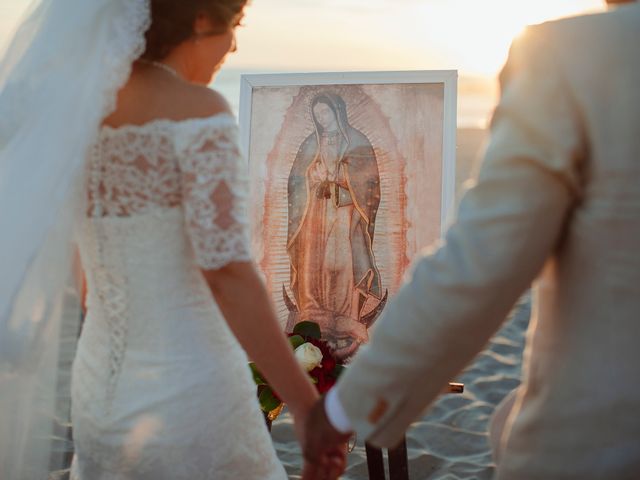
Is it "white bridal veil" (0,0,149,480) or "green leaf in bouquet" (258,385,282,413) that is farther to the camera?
"green leaf in bouquet" (258,385,282,413)

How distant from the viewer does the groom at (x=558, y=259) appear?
1202mm

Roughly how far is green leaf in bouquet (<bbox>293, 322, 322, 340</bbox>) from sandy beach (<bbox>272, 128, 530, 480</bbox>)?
0.70 m

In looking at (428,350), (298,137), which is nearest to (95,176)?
(428,350)

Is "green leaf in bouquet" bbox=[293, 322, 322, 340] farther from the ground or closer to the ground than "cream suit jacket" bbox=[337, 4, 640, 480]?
closer to the ground

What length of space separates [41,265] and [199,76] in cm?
52

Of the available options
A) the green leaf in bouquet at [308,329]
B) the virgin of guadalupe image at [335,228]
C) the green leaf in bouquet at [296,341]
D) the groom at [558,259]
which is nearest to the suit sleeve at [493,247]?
the groom at [558,259]

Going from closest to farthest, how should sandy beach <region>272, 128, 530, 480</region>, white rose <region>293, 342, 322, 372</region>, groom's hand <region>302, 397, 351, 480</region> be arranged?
1. groom's hand <region>302, 397, 351, 480</region>
2. white rose <region>293, 342, 322, 372</region>
3. sandy beach <region>272, 128, 530, 480</region>

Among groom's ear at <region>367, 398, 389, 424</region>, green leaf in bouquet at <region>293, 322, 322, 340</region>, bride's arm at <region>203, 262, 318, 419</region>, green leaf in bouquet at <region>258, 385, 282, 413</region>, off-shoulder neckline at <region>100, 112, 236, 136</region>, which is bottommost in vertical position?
green leaf in bouquet at <region>258, 385, 282, 413</region>

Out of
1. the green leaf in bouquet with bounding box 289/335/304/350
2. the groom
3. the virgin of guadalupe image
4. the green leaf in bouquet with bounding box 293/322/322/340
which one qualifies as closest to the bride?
the groom

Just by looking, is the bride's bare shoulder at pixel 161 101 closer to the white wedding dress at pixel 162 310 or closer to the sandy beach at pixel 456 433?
the white wedding dress at pixel 162 310

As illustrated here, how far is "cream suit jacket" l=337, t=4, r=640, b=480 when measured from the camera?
1202 mm

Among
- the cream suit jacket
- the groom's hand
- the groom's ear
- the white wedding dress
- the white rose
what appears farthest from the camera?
the white rose

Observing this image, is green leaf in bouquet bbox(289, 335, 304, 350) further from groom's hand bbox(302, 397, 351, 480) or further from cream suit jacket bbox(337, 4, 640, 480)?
A: cream suit jacket bbox(337, 4, 640, 480)

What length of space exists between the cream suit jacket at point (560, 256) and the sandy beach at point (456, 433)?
1.75m
